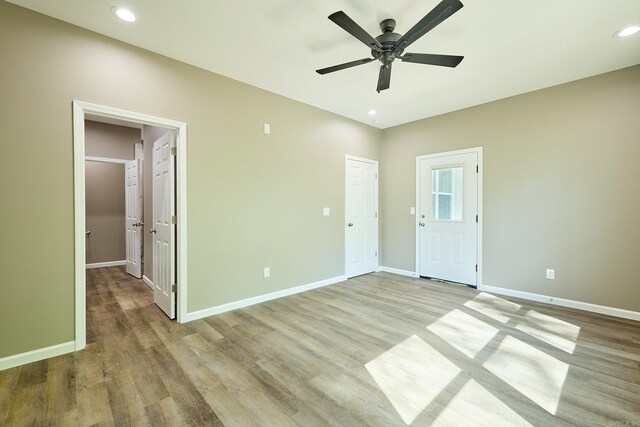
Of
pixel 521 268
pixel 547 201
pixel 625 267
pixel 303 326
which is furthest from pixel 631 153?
pixel 303 326

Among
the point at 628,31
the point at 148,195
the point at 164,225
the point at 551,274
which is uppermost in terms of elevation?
the point at 628,31

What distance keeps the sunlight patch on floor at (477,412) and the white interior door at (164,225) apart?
9.26 ft

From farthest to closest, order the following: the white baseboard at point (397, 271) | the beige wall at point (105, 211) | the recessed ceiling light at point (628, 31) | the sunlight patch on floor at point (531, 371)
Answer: the beige wall at point (105, 211) → the white baseboard at point (397, 271) → the recessed ceiling light at point (628, 31) → the sunlight patch on floor at point (531, 371)

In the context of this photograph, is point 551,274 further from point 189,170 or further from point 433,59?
point 189,170

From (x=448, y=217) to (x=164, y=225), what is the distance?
4.26 m

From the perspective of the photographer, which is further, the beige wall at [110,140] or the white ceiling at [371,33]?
the beige wall at [110,140]

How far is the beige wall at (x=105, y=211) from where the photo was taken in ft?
19.0

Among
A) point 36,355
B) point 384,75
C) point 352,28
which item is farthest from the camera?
point 384,75

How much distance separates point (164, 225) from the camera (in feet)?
10.7

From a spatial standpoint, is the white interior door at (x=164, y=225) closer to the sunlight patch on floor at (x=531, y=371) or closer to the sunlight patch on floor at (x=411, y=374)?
the sunlight patch on floor at (x=411, y=374)

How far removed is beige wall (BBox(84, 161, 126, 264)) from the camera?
5797mm

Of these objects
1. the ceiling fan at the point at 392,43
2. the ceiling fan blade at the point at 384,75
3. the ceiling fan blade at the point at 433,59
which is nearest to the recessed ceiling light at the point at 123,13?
the ceiling fan at the point at 392,43

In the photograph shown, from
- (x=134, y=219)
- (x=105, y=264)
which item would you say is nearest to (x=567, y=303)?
(x=134, y=219)

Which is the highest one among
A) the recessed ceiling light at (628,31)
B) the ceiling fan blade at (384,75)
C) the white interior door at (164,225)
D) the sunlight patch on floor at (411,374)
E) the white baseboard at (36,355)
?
the recessed ceiling light at (628,31)
